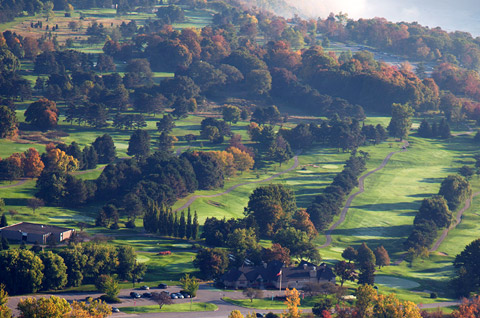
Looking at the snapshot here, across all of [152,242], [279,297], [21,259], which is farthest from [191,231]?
[21,259]

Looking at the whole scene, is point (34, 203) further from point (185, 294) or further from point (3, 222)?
point (185, 294)

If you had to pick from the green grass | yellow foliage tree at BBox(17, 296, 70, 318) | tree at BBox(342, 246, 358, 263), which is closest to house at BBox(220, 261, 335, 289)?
the green grass

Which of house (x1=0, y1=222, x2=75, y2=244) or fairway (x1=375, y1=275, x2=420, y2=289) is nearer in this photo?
house (x1=0, y1=222, x2=75, y2=244)

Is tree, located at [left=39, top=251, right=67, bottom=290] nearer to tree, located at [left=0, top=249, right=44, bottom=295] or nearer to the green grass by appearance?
tree, located at [left=0, top=249, right=44, bottom=295]

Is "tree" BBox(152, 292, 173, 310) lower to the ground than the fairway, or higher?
higher

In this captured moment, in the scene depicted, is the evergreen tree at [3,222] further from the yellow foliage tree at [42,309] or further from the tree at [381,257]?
the tree at [381,257]

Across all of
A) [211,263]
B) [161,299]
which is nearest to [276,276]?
[211,263]

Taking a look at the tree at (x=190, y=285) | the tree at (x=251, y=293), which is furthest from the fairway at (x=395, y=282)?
the tree at (x=190, y=285)

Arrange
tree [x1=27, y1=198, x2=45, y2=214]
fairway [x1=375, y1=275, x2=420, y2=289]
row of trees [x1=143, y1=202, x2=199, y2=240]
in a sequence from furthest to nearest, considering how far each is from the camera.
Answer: tree [x1=27, y1=198, x2=45, y2=214] → row of trees [x1=143, y1=202, x2=199, y2=240] → fairway [x1=375, y1=275, x2=420, y2=289]
